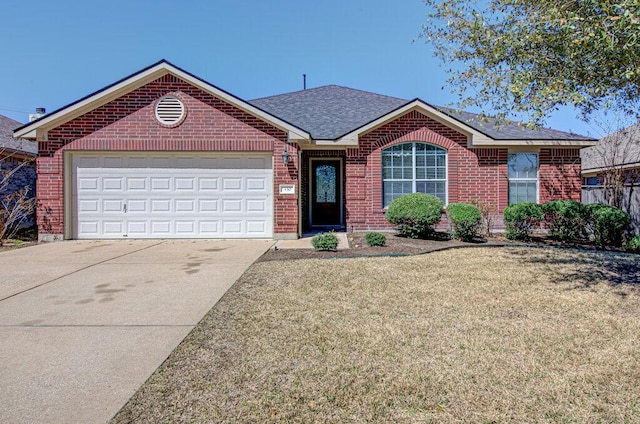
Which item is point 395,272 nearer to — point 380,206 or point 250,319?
point 250,319

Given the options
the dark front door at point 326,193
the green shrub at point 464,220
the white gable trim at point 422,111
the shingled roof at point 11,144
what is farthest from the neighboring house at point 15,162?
the green shrub at point 464,220

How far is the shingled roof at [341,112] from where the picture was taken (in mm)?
12312

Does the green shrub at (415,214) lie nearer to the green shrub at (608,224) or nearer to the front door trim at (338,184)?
the front door trim at (338,184)

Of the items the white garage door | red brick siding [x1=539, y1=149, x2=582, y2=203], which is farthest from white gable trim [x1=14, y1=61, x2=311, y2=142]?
red brick siding [x1=539, y1=149, x2=582, y2=203]

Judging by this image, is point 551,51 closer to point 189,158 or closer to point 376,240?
point 376,240

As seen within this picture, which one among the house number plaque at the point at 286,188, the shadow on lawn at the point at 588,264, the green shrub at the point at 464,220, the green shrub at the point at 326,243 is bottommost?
the shadow on lawn at the point at 588,264

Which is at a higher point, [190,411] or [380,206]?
[380,206]

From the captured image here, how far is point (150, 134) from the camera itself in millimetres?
10797

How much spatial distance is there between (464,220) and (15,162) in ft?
48.6

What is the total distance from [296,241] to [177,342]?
697 cm

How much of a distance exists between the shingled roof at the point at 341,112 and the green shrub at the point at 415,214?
107 inches

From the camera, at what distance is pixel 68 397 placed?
9.12ft

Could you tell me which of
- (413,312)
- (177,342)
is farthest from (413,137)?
(177,342)

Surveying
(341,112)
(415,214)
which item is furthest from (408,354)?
(341,112)
